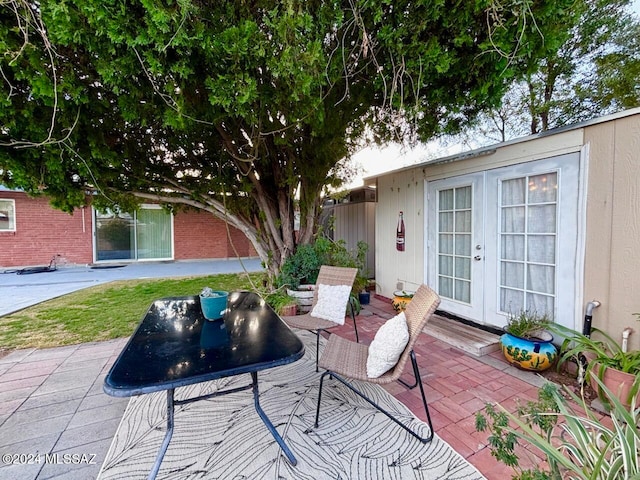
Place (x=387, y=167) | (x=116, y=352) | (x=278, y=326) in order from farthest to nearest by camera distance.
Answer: (x=387, y=167) → (x=116, y=352) → (x=278, y=326)

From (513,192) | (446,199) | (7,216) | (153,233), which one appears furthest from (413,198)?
(7,216)

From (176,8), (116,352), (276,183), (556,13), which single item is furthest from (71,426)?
(556,13)

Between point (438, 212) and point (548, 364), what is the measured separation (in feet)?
7.22

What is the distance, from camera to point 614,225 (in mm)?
2373

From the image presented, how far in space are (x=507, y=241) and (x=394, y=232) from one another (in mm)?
1863

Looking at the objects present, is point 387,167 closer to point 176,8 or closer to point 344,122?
point 344,122

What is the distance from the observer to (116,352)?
3.13 metres

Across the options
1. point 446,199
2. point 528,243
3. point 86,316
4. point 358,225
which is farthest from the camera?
point 358,225

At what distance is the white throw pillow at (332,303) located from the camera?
111 inches

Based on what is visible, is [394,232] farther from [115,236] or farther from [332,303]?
[115,236]

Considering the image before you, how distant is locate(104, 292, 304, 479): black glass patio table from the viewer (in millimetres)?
1302

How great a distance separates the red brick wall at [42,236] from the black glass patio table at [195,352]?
909 centimetres

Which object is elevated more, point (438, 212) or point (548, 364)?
point (438, 212)

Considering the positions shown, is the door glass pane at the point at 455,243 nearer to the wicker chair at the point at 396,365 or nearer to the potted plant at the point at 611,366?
the potted plant at the point at 611,366
